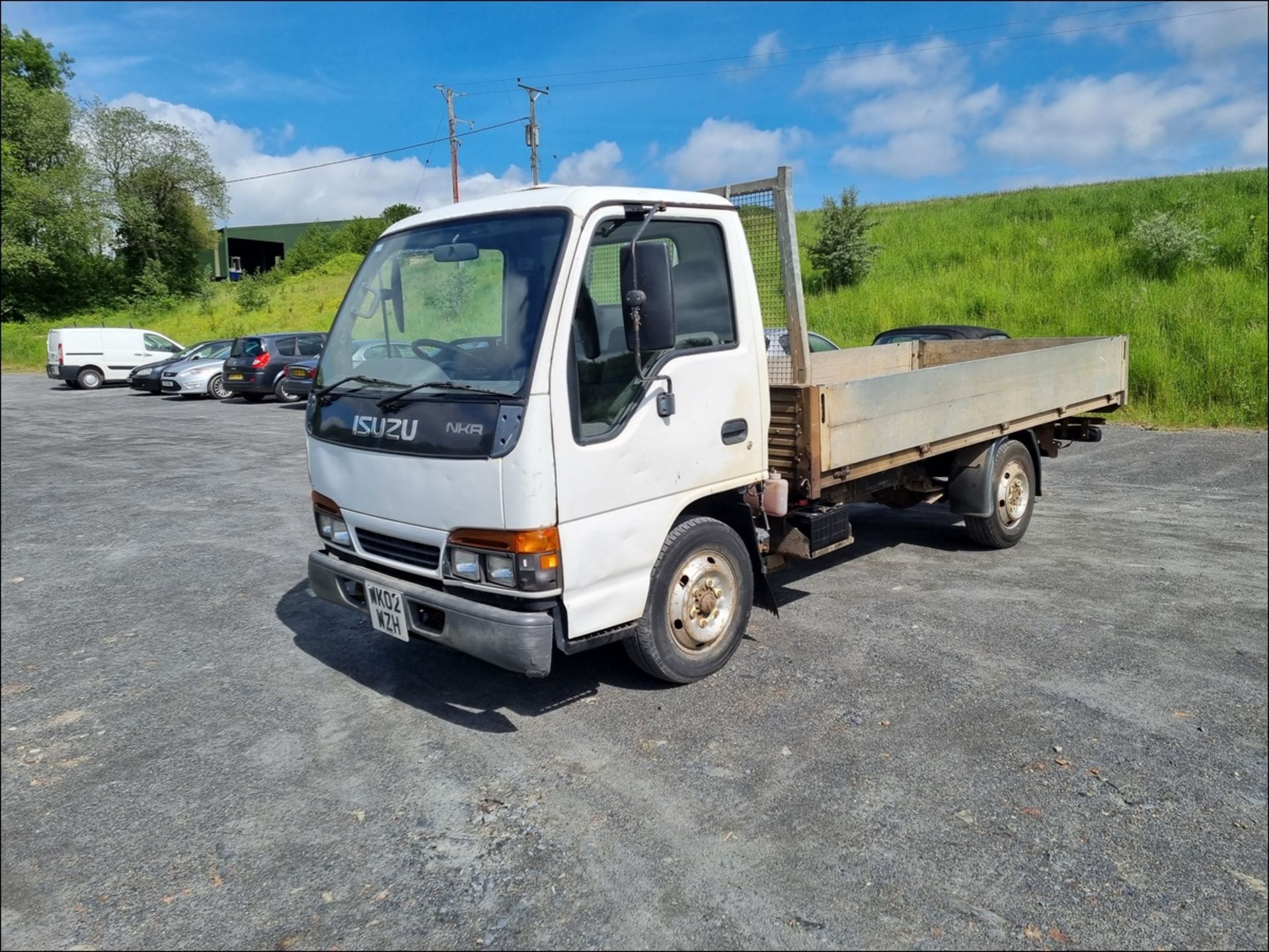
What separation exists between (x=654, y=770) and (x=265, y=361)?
62.2 ft

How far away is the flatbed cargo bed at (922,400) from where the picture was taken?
4766mm

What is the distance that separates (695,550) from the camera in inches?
169

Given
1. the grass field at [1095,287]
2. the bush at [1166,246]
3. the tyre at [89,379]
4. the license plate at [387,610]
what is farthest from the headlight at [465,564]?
the tyre at [89,379]

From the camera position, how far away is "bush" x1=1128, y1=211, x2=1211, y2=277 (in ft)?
60.2

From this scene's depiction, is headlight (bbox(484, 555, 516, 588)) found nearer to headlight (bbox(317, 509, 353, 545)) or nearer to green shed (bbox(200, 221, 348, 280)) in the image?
headlight (bbox(317, 509, 353, 545))

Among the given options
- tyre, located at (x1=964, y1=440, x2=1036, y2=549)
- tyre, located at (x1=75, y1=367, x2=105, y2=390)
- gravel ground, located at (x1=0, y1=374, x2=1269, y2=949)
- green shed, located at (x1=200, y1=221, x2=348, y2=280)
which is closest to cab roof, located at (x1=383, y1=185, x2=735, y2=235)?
gravel ground, located at (x1=0, y1=374, x2=1269, y2=949)

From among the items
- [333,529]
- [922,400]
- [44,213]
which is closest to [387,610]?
[333,529]

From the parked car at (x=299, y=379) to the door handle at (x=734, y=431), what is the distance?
54.1 feet

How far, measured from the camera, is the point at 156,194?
44031 mm

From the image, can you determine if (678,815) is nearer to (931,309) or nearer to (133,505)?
(133,505)

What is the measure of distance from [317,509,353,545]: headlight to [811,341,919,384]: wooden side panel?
3926 millimetres

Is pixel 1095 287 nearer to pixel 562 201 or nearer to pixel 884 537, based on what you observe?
pixel 884 537

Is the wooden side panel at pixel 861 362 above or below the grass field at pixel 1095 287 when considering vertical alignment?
below

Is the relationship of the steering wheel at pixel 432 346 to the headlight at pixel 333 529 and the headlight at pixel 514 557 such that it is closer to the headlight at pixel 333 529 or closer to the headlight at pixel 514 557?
the headlight at pixel 514 557
